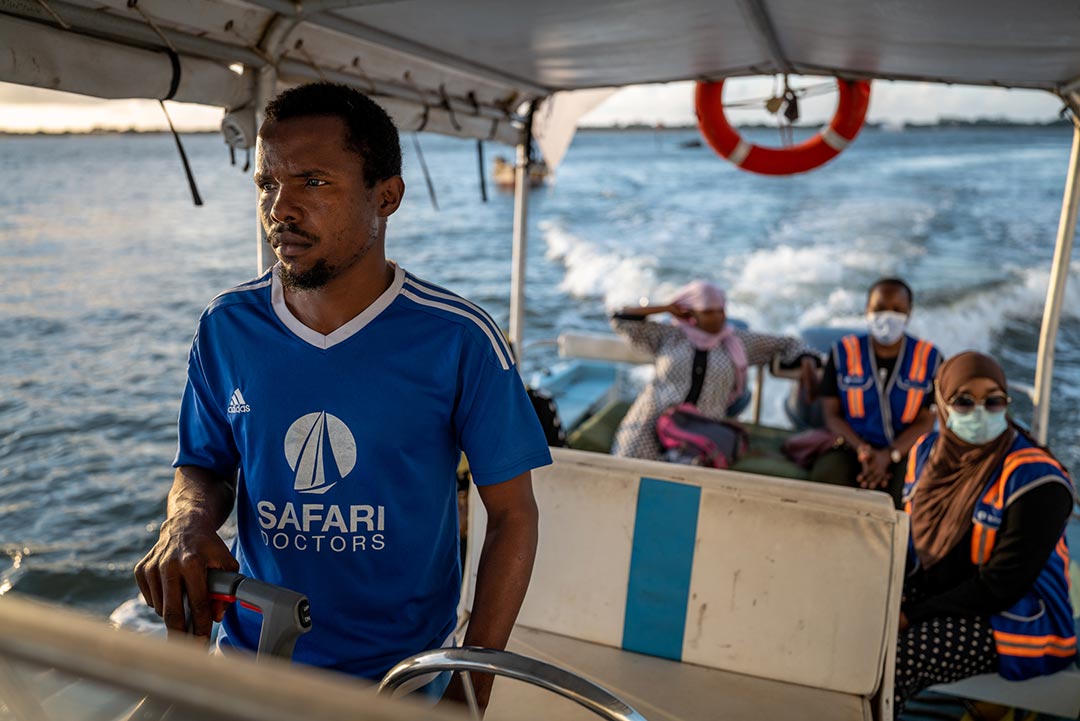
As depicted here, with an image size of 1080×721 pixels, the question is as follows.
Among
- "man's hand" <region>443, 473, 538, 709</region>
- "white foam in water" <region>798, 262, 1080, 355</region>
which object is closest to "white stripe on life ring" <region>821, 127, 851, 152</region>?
"man's hand" <region>443, 473, 538, 709</region>

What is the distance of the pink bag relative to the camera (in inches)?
158

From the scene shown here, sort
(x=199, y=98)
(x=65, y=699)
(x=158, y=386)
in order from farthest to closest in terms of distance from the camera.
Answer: (x=158, y=386) < (x=199, y=98) < (x=65, y=699)

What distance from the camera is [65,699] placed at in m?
0.54

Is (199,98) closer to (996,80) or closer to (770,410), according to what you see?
(996,80)

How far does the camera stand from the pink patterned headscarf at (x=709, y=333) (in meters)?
4.11

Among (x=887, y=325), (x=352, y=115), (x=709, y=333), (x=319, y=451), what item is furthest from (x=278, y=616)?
(x=709, y=333)

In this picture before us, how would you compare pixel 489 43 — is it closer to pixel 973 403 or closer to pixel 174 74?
pixel 174 74

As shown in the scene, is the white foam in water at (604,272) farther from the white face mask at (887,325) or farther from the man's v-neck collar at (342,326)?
the man's v-neck collar at (342,326)

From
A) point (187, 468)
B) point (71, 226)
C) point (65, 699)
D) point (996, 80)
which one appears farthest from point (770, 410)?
point (71, 226)

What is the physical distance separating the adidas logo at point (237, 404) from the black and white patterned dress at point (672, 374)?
2999 millimetres

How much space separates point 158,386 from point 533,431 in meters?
10.6

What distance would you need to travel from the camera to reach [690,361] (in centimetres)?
416

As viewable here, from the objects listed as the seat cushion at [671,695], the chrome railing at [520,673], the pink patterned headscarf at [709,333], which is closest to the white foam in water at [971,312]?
the pink patterned headscarf at [709,333]

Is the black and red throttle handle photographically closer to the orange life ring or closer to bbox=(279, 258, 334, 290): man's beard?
bbox=(279, 258, 334, 290): man's beard
